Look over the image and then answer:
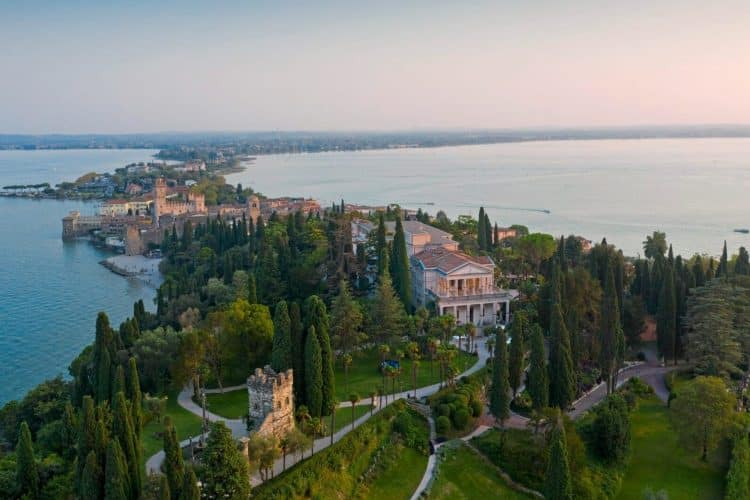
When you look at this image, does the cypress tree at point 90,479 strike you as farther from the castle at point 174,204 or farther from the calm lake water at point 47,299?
the castle at point 174,204

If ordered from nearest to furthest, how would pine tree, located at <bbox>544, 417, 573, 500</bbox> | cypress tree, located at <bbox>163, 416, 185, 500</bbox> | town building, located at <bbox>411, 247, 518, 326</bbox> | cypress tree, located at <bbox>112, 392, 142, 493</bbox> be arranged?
cypress tree, located at <bbox>163, 416, 185, 500</bbox> < cypress tree, located at <bbox>112, 392, 142, 493</bbox> < pine tree, located at <bbox>544, 417, 573, 500</bbox> < town building, located at <bbox>411, 247, 518, 326</bbox>

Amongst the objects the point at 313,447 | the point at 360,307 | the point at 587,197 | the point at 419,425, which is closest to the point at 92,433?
the point at 313,447

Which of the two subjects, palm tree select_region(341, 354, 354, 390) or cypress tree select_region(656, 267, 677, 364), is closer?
palm tree select_region(341, 354, 354, 390)

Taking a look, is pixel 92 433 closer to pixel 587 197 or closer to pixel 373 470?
pixel 373 470

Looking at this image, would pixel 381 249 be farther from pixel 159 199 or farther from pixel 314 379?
pixel 159 199

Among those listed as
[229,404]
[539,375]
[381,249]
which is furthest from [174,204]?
[539,375]

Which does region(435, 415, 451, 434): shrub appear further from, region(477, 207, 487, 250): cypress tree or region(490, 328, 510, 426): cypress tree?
region(477, 207, 487, 250): cypress tree

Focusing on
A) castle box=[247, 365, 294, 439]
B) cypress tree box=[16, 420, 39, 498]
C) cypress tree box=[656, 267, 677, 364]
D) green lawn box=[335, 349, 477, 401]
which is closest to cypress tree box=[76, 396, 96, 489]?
cypress tree box=[16, 420, 39, 498]
